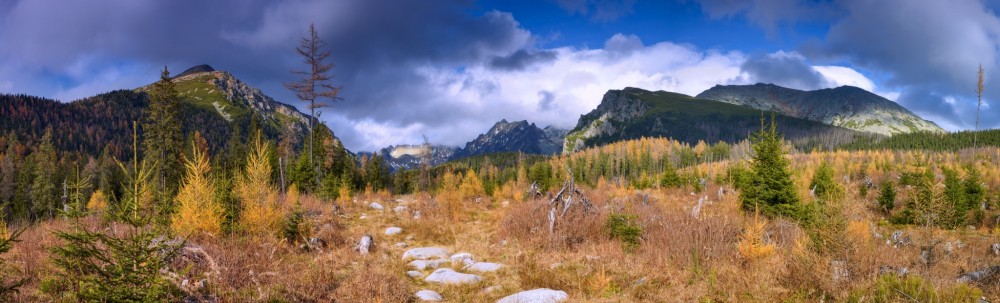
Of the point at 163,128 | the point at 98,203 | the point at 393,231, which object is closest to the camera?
the point at 393,231

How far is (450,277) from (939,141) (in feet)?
650

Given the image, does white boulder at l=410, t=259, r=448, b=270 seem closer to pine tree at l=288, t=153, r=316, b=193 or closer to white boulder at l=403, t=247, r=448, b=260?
white boulder at l=403, t=247, r=448, b=260

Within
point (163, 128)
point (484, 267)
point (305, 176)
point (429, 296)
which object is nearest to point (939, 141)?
point (305, 176)

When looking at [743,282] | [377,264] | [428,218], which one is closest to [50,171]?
[428,218]

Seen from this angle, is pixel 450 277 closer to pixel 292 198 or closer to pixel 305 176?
pixel 292 198

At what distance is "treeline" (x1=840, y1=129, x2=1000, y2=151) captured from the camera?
13400 cm

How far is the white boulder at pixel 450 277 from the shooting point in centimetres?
980

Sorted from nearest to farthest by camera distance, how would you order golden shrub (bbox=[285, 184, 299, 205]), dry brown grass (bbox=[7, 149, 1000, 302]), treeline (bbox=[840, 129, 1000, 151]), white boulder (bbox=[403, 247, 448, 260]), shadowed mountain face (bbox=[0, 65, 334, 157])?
dry brown grass (bbox=[7, 149, 1000, 302])
white boulder (bbox=[403, 247, 448, 260])
golden shrub (bbox=[285, 184, 299, 205])
treeline (bbox=[840, 129, 1000, 151])
shadowed mountain face (bbox=[0, 65, 334, 157])

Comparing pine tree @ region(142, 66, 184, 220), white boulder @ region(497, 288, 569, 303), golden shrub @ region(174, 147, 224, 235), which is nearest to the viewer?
white boulder @ region(497, 288, 569, 303)

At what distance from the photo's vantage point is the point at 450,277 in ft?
32.8

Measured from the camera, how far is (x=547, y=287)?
29.7 ft

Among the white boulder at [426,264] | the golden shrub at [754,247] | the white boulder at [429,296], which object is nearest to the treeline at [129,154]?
the white boulder at [429,296]

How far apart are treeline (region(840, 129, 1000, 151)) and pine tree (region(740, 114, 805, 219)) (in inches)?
6311

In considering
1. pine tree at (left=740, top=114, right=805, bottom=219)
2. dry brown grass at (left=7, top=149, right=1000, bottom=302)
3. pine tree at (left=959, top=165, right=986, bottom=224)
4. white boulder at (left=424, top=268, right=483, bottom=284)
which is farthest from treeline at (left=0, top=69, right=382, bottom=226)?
pine tree at (left=959, top=165, right=986, bottom=224)
